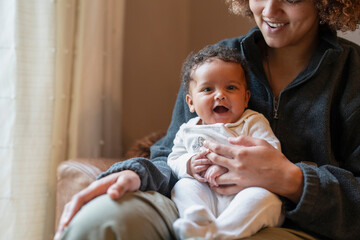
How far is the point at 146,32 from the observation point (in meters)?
2.35

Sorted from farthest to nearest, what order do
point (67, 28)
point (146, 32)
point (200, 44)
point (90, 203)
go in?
point (200, 44) < point (146, 32) < point (67, 28) < point (90, 203)

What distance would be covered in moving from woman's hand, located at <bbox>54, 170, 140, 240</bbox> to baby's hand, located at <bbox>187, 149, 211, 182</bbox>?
19 centimetres

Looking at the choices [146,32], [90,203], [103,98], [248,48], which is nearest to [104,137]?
[103,98]

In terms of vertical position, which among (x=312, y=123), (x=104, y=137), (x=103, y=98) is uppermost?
(x=312, y=123)

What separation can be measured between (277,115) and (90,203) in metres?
0.69

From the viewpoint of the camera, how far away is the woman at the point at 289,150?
927 millimetres

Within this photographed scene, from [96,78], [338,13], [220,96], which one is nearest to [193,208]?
[220,96]

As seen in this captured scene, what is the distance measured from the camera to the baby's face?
1.21 m

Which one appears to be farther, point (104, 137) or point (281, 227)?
point (104, 137)

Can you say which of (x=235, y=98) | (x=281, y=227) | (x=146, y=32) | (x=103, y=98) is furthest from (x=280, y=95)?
(x=146, y=32)

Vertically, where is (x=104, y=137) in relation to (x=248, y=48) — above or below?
below

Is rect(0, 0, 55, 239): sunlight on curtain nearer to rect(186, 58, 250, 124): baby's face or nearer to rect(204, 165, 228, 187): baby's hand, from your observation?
rect(186, 58, 250, 124): baby's face

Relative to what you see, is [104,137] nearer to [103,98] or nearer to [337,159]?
[103,98]

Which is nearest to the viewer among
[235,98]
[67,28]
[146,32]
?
[235,98]
